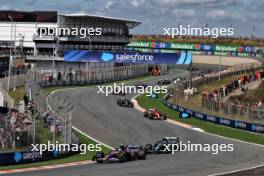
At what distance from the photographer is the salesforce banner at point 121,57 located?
299 feet

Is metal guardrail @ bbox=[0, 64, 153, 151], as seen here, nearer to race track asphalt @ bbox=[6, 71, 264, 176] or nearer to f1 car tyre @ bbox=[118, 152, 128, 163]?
race track asphalt @ bbox=[6, 71, 264, 176]

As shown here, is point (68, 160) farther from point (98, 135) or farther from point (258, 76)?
point (258, 76)

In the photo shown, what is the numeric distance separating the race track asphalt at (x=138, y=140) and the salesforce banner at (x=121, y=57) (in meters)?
23.4

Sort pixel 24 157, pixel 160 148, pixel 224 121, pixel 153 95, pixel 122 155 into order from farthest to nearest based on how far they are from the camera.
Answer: pixel 153 95 → pixel 224 121 → pixel 160 148 → pixel 122 155 → pixel 24 157

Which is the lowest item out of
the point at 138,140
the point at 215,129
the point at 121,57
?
the point at 138,140

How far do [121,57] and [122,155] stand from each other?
6072 cm

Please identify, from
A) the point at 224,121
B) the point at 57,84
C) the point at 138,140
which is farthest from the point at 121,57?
the point at 138,140

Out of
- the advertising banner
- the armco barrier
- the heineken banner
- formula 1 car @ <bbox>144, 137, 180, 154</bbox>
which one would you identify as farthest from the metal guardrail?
the heineken banner

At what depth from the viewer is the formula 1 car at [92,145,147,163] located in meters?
30.3

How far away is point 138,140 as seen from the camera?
40875mm

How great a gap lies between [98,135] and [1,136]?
49.8ft

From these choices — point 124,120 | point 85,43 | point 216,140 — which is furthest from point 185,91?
point 85,43

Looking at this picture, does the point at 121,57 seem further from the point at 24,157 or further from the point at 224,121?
the point at 24,157

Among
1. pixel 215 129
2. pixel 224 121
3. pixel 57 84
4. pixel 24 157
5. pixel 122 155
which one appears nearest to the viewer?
pixel 24 157
